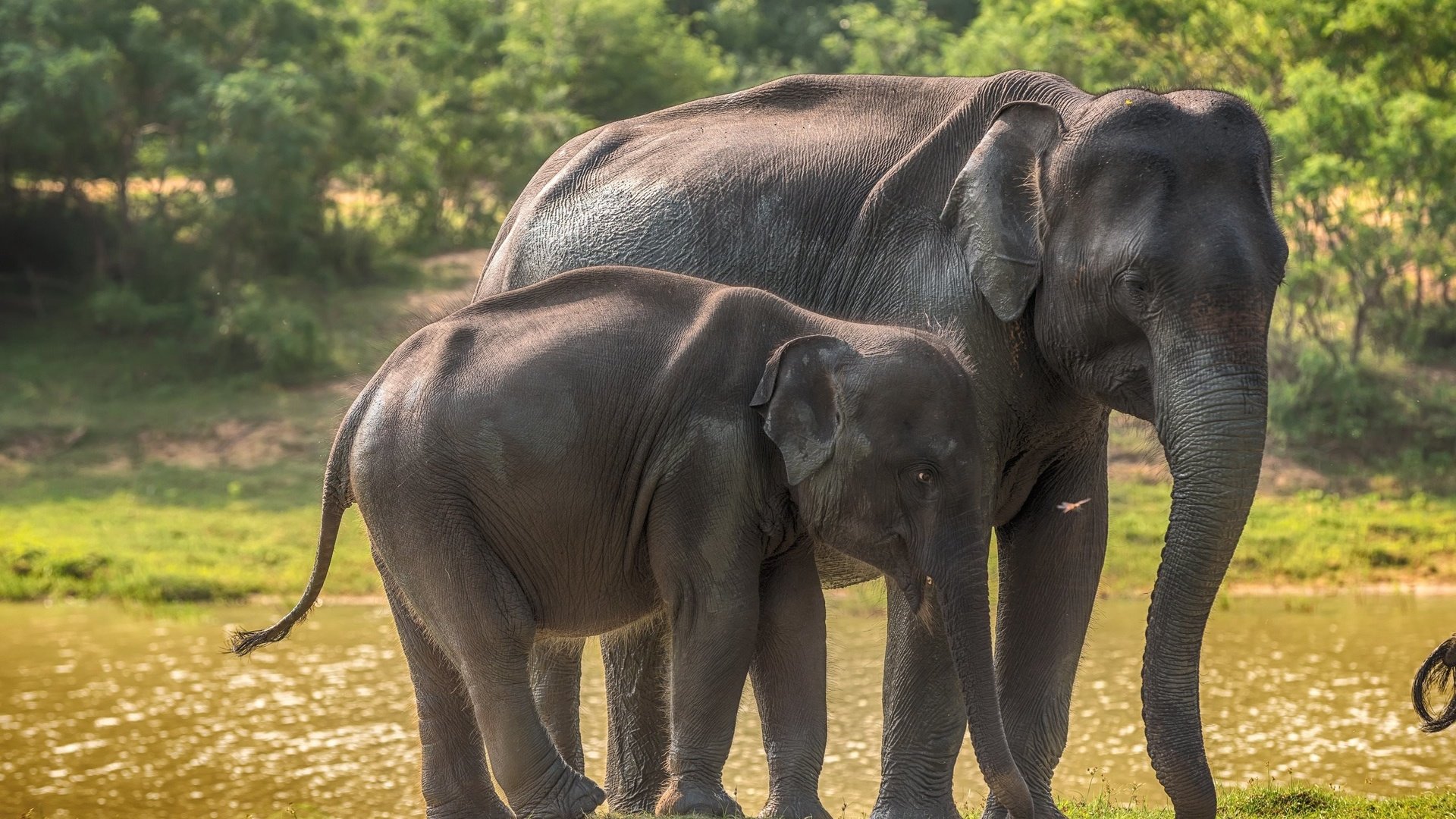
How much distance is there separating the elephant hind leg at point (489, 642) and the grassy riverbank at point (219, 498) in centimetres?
651

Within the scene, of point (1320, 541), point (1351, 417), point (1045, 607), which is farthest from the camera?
point (1351, 417)

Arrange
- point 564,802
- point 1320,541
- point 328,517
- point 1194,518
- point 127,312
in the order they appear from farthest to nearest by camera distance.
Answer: point 127,312, point 1320,541, point 328,517, point 564,802, point 1194,518

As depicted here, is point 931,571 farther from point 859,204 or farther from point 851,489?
point 859,204

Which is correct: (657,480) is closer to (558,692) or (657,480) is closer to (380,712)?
(558,692)

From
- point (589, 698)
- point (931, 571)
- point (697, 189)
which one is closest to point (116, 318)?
point (589, 698)

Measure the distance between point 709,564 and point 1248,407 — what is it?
1.32 meters

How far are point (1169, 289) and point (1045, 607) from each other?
1128mm

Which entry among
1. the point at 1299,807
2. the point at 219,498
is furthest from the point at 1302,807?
the point at 219,498

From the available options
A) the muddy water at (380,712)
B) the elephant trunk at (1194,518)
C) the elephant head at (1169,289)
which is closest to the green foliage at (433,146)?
the muddy water at (380,712)

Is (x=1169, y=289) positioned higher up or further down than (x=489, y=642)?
higher up

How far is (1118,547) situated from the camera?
501 inches

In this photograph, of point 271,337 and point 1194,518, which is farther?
point 271,337

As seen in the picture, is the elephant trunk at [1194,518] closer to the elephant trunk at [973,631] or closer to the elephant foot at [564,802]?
the elephant trunk at [973,631]

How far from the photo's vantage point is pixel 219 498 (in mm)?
14109
